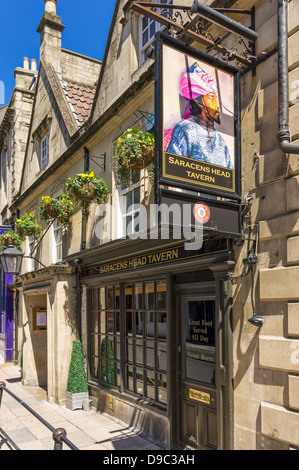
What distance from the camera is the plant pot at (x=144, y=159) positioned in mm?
6918

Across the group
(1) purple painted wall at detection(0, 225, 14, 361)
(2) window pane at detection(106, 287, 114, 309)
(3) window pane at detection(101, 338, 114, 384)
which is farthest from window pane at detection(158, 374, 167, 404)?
(1) purple painted wall at detection(0, 225, 14, 361)

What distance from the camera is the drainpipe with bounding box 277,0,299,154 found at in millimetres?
4973

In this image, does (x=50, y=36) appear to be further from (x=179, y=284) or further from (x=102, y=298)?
(x=179, y=284)

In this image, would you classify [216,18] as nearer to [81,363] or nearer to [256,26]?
[256,26]

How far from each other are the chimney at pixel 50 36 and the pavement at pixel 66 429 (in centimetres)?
1129

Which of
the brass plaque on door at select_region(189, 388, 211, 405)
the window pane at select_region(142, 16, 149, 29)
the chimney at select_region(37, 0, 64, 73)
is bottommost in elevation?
the brass plaque on door at select_region(189, 388, 211, 405)

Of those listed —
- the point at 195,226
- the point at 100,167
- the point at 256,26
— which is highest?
the point at 256,26

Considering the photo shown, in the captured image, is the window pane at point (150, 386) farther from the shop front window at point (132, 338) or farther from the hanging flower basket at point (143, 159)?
the hanging flower basket at point (143, 159)

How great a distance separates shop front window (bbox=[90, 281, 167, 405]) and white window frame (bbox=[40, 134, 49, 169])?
6.33 m

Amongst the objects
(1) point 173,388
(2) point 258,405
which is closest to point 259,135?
(2) point 258,405

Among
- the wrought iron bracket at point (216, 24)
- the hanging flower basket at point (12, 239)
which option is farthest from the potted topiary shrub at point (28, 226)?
the wrought iron bracket at point (216, 24)

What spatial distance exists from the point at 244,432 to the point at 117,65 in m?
8.01

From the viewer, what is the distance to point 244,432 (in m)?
5.37

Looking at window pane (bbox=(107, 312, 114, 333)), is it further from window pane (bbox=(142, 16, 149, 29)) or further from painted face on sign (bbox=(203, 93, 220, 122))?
window pane (bbox=(142, 16, 149, 29))
